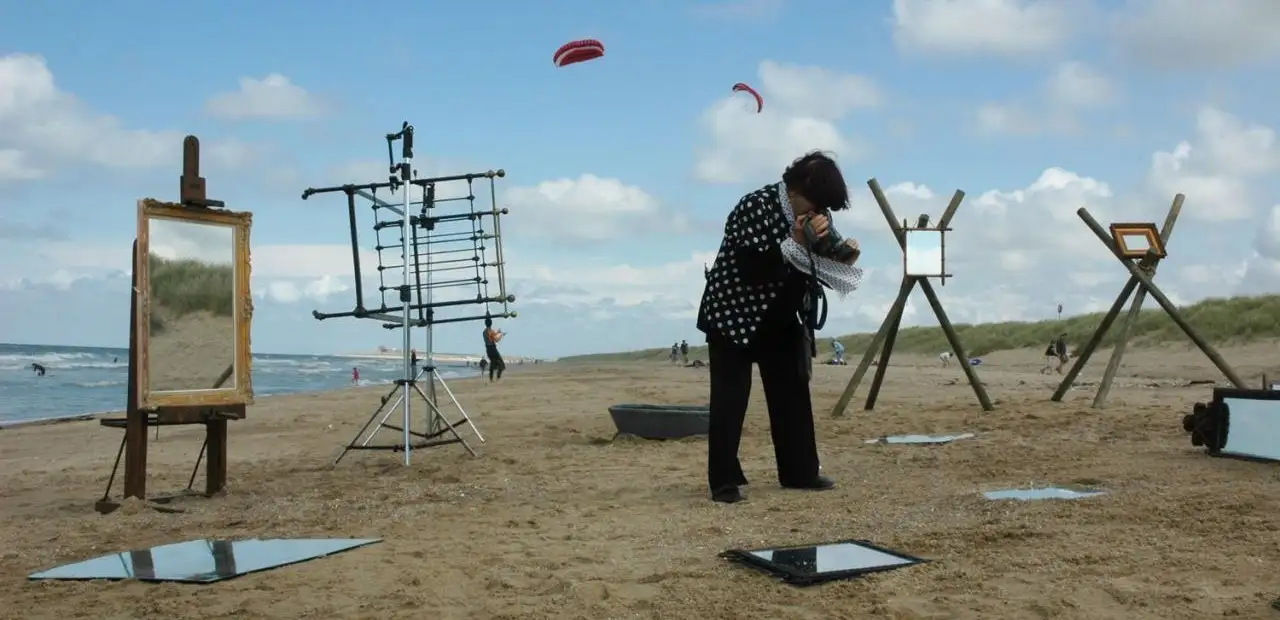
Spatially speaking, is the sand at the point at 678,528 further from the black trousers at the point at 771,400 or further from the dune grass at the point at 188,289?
the dune grass at the point at 188,289

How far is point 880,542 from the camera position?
436 centimetres

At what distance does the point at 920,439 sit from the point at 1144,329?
74.2ft

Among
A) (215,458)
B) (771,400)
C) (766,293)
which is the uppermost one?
(766,293)

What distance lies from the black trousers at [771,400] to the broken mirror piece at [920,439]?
94.7 inches

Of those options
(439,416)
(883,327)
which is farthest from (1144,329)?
(439,416)

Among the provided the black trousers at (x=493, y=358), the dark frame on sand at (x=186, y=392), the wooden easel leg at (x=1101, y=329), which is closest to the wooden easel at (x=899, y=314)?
the wooden easel leg at (x=1101, y=329)

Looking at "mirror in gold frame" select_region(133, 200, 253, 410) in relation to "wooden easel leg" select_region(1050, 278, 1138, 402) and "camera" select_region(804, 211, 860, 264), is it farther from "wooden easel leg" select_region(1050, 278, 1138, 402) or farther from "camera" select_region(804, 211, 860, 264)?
"wooden easel leg" select_region(1050, 278, 1138, 402)

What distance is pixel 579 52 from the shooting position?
10180 mm

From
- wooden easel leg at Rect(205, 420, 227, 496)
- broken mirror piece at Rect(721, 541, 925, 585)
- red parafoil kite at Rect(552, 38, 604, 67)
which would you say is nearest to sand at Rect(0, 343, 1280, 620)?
broken mirror piece at Rect(721, 541, 925, 585)

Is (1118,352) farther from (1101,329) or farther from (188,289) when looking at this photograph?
(188,289)

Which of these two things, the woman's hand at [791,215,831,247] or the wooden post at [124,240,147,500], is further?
the wooden post at [124,240,147,500]

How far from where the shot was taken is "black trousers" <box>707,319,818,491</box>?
5797mm

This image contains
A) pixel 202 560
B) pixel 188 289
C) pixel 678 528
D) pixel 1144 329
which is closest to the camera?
pixel 202 560

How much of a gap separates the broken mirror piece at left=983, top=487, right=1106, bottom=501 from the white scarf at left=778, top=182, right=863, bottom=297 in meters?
1.30
